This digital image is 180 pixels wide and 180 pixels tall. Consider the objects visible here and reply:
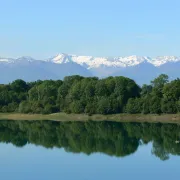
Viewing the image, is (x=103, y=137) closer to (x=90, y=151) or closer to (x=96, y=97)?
(x=90, y=151)

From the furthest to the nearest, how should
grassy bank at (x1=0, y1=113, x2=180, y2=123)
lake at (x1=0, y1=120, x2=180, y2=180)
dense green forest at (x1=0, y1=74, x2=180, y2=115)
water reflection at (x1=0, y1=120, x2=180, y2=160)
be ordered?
1. dense green forest at (x1=0, y1=74, x2=180, y2=115)
2. grassy bank at (x1=0, y1=113, x2=180, y2=123)
3. water reflection at (x1=0, y1=120, x2=180, y2=160)
4. lake at (x1=0, y1=120, x2=180, y2=180)

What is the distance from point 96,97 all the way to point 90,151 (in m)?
52.4

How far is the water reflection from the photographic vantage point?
52719mm

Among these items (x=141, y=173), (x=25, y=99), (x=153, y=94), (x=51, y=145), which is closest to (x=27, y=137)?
(x=51, y=145)

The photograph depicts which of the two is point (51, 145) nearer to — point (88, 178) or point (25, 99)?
point (88, 178)

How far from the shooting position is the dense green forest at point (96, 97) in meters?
94.0

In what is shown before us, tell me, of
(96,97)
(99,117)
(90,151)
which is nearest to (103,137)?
(90,151)

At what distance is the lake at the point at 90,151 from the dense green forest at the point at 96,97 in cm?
1391

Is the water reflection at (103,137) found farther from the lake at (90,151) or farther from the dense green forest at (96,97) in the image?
the dense green forest at (96,97)

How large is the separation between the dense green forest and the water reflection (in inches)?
452

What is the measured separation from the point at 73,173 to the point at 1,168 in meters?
6.64

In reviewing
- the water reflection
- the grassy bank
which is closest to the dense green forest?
the grassy bank

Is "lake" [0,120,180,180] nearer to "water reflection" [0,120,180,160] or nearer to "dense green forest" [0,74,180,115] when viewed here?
"water reflection" [0,120,180,160]

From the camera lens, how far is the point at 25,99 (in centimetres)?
11894
